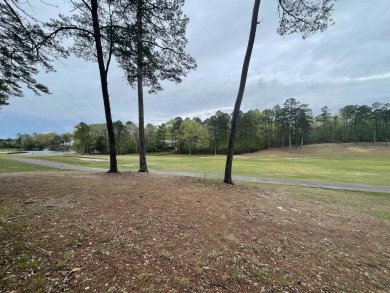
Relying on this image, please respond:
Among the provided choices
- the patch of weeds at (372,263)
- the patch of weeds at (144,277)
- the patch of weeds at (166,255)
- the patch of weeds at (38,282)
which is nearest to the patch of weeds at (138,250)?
the patch of weeds at (166,255)

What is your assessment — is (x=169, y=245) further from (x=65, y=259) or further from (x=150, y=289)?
(x=65, y=259)

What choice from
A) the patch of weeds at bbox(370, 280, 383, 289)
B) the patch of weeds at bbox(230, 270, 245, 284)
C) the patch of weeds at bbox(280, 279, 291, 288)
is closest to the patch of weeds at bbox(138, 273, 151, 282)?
the patch of weeds at bbox(230, 270, 245, 284)

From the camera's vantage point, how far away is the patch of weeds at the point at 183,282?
9.32 ft

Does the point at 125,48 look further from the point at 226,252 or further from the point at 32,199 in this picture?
the point at 226,252

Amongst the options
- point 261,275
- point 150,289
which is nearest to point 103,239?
point 150,289

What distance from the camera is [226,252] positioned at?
373 cm

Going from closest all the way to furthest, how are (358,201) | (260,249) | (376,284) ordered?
(376,284)
(260,249)
(358,201)

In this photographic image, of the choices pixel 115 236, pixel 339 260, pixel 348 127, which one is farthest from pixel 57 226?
pixel 348 127

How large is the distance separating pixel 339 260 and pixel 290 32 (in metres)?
8.88

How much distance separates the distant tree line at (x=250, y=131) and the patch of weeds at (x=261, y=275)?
2248 inches

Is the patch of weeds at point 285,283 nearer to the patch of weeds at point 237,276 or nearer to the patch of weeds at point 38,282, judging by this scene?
the patch of weeds at point 237,276

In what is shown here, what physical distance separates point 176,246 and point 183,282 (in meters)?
0.89

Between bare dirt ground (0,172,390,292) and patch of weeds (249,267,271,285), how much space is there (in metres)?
→ 0.02

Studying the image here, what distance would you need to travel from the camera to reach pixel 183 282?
114 inches
